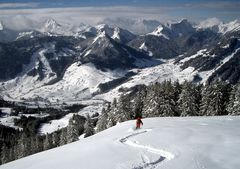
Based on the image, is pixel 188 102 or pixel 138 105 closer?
pixel 188 102

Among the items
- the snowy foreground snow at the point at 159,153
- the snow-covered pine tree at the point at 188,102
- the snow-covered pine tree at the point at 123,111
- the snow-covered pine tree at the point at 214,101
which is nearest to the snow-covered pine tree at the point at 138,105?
the snow-covered pine tree at the point at 123,111

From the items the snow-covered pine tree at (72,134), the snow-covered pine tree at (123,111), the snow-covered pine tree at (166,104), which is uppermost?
the snow-covered pine tree at (166,104)

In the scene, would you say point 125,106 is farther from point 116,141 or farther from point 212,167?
point 212,167

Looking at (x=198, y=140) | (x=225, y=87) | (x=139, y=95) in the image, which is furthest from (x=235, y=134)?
(x=139, y=95)

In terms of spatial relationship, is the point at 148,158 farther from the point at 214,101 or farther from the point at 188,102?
the point at 214,101

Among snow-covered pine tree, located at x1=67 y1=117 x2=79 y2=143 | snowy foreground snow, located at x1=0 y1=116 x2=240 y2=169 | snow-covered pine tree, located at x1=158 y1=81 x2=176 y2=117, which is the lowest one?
snow-covered pine tree, located at x1=67 y1=117 x2=79 y2=143

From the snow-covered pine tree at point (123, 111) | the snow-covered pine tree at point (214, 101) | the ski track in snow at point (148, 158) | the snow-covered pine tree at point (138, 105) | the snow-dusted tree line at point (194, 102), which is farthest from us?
the snow-covered pine tree at point (138, 105)

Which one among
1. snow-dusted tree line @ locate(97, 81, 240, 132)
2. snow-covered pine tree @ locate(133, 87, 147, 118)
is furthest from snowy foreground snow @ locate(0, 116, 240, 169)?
snow-covered pine tree @ locate(133, 87, 147, 118)

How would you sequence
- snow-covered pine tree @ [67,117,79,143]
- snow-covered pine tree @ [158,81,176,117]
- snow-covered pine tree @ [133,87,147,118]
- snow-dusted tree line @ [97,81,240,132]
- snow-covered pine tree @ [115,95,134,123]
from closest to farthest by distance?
snow-dusted tree line @ [97,81,240,132]
snow-covered pine tree @ [158,81,176,117]
snow-covered pine tree @ [115,95,134,123]
snow-covered pine tree @ [133,87,147,118]
snow-covered pine tree @ [67,117,79,143]

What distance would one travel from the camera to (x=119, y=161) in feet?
90.4

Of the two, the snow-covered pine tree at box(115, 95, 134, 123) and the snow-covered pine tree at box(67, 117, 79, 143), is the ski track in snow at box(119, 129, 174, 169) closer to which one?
the snow-covered pine tree at box(115, 95, 134, 123)

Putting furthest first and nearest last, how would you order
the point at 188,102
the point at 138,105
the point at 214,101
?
the point at 138,105
the point at 188,102
the point at 214,101

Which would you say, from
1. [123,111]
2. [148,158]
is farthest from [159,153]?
[123,111]

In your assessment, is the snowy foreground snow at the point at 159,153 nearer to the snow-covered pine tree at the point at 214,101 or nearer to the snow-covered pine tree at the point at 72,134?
the snow-covered pine tree at the point at 214,101
